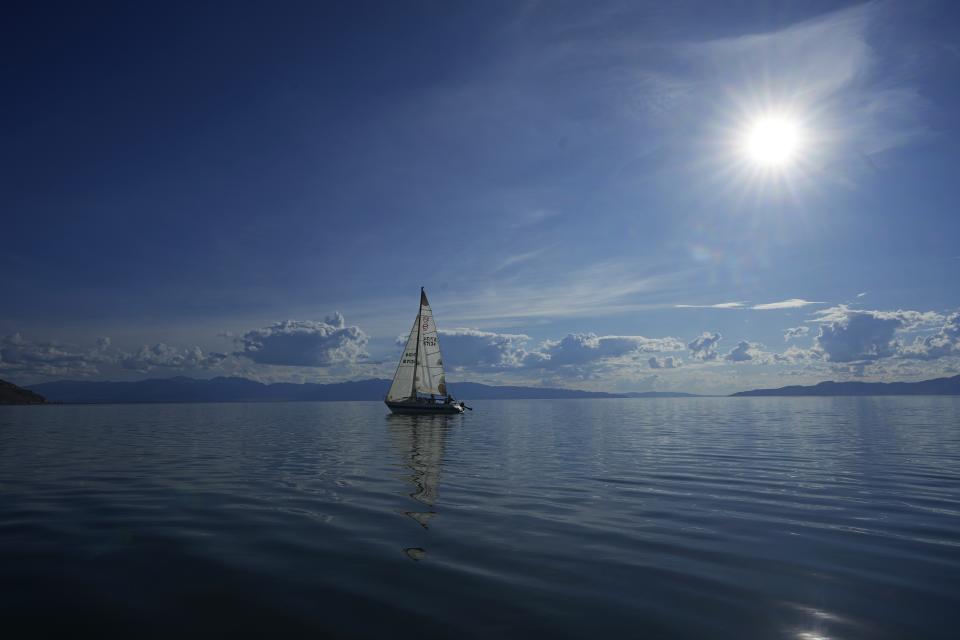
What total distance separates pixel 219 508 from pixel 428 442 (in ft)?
94.6

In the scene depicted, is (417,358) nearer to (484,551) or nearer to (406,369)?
(406,369)

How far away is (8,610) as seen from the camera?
364 inches

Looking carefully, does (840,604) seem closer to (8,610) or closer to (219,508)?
(8,610)

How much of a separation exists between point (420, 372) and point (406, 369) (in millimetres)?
2610

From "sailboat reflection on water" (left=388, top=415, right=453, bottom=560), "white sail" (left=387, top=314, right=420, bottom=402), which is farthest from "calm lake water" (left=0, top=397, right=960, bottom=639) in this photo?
"white sail" (left=387, top=314, right=420, bottom=402)

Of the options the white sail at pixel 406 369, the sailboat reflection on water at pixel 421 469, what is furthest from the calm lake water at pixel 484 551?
the white sail at pixel 406 369

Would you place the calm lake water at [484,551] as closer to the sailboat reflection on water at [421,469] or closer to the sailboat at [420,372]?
the sailboat reflection on water at [421,469]

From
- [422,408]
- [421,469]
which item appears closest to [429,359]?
[422,408]

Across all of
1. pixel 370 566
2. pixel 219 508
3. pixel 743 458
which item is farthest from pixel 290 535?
pixel 743 458

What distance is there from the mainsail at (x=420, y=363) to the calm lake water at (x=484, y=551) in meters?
64.6

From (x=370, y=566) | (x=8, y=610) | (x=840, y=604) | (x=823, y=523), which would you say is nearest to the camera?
(x=8, y=610)

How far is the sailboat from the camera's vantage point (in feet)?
307

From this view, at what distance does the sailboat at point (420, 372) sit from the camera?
93.6m

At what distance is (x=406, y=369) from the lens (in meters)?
93.7
